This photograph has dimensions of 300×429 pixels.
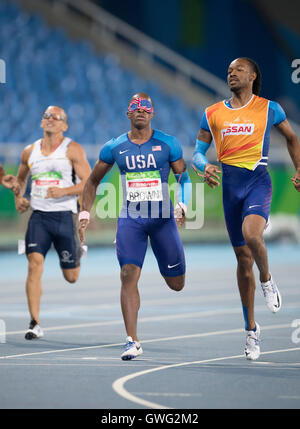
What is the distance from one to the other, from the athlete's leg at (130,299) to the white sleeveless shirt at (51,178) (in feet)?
8.61

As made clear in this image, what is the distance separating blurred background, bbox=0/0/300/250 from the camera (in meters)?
28.5

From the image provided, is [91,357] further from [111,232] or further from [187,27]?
[187,27]

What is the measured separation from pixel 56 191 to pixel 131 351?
3.16 metres

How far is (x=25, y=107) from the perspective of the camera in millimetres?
28641

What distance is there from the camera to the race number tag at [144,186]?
382 inches

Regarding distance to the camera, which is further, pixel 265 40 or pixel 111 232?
pixel 265 40

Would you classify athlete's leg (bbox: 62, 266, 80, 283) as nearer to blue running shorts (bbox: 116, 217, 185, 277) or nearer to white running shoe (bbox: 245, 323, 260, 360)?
blue running shorts (bbox: 116, 217, 185, 277)

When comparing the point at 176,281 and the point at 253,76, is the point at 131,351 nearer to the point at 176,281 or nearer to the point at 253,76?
the point at 176,281

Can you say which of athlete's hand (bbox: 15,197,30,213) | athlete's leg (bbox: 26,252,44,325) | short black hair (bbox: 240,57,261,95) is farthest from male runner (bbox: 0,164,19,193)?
short black hair (bbox: 240,57,261,95)

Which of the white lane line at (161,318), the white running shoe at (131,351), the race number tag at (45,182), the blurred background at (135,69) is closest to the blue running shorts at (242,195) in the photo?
the white running shoe at (131,351)

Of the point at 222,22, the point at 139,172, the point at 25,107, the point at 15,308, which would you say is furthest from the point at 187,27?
the point at 139,172

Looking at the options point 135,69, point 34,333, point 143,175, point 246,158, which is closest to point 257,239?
point 246,158

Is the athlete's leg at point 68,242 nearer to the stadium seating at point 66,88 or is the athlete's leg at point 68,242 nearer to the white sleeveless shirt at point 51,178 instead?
the white sleeveless shirt at point 51,178

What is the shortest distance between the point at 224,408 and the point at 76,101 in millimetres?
24807
